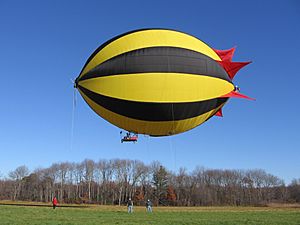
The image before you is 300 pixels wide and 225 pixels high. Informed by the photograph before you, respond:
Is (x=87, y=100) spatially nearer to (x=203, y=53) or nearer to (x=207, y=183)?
(x=203, y=53)

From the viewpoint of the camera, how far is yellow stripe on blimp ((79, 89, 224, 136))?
15.3 meters

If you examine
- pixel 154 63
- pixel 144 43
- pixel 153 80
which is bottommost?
pixel 153 80

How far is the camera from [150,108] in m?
14.5

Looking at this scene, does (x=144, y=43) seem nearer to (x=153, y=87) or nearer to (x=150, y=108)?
(x=153, y=87)

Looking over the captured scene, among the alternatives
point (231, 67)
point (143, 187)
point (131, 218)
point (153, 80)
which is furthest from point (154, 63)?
point (143, 187)

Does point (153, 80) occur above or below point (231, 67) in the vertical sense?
below

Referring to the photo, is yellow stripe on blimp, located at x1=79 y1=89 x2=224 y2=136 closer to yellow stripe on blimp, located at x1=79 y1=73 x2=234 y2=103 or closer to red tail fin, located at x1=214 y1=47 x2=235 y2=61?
yellow stripe on blimp, located at x1=79 y1=73 x2=234 y2=103

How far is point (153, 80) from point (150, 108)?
1.15m

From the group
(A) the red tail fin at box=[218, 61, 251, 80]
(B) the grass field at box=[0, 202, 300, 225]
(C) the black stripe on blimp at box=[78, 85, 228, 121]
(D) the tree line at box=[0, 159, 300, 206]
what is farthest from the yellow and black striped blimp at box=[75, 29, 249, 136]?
(D) the tree line at box=[0, 159, 300, 206]

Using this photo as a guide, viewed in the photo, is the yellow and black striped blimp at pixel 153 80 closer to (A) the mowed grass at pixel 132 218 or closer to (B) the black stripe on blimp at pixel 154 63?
(B) the black stripe on blimp at pixel 154 63

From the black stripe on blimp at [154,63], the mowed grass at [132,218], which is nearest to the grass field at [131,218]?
the mowed grass at [132,218]

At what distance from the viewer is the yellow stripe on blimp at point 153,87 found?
47.1 feet

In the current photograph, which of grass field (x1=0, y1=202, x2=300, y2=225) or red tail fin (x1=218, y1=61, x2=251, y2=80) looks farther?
grass field (x1=0, y1=202, x2=300, y2=225)

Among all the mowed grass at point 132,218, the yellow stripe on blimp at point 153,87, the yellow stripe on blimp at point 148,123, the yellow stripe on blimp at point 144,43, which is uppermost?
the yellow stripe on blimp at point 144,43
